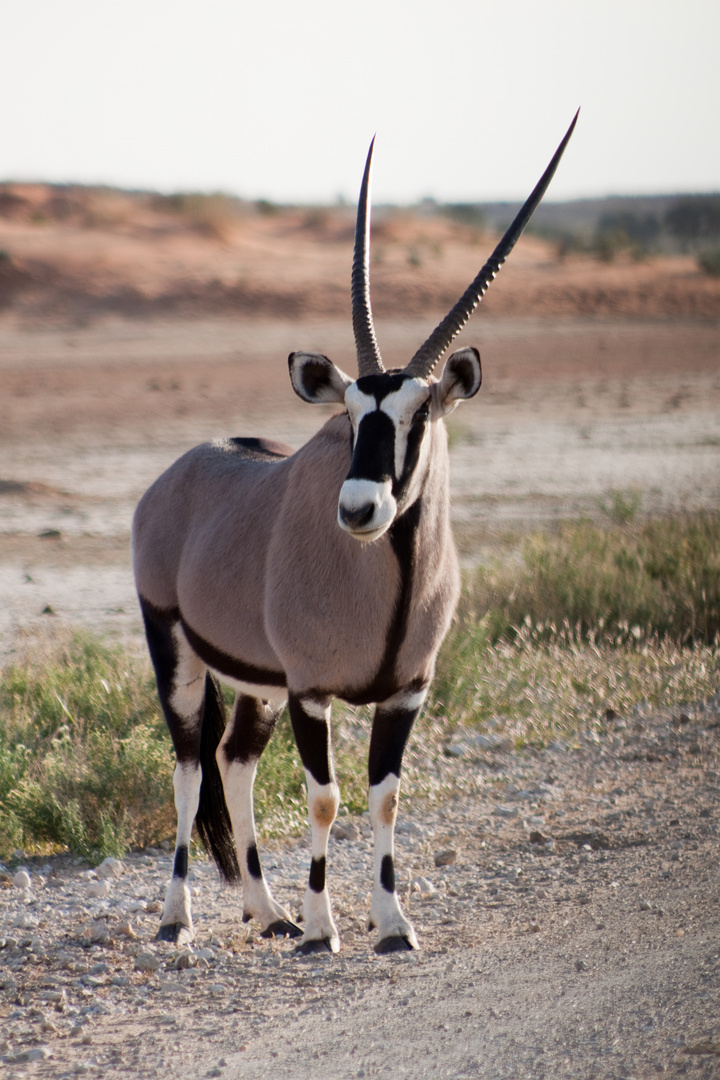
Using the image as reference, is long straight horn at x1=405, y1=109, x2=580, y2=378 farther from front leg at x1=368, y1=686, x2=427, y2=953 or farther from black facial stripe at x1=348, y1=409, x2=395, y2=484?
front leg at x1=368, y1=686, x2=427, y2=953

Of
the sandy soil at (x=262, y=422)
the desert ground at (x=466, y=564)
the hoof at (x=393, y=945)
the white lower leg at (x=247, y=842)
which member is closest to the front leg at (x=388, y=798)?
the hoof at (x=393, y=945)

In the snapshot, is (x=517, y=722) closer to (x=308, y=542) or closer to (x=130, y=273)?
(x=308, y=542)

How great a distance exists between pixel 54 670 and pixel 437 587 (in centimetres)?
298

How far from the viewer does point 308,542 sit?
4.29m

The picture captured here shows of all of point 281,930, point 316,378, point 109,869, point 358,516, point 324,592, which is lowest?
point 109,869

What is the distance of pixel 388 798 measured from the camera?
4.29m

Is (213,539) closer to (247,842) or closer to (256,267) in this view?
(247,842)

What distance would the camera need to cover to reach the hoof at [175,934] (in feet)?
14.7

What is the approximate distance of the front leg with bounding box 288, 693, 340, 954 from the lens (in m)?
4.18

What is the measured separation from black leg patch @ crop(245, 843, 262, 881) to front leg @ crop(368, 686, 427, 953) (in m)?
0.53

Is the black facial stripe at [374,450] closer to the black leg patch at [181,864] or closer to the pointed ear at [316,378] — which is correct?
the pointed ear at [316,378]

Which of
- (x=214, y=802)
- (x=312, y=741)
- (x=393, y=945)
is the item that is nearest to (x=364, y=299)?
(x=312, y=741)

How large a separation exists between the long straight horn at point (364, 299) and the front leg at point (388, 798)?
1048 millimetres

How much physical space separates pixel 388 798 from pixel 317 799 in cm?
23
